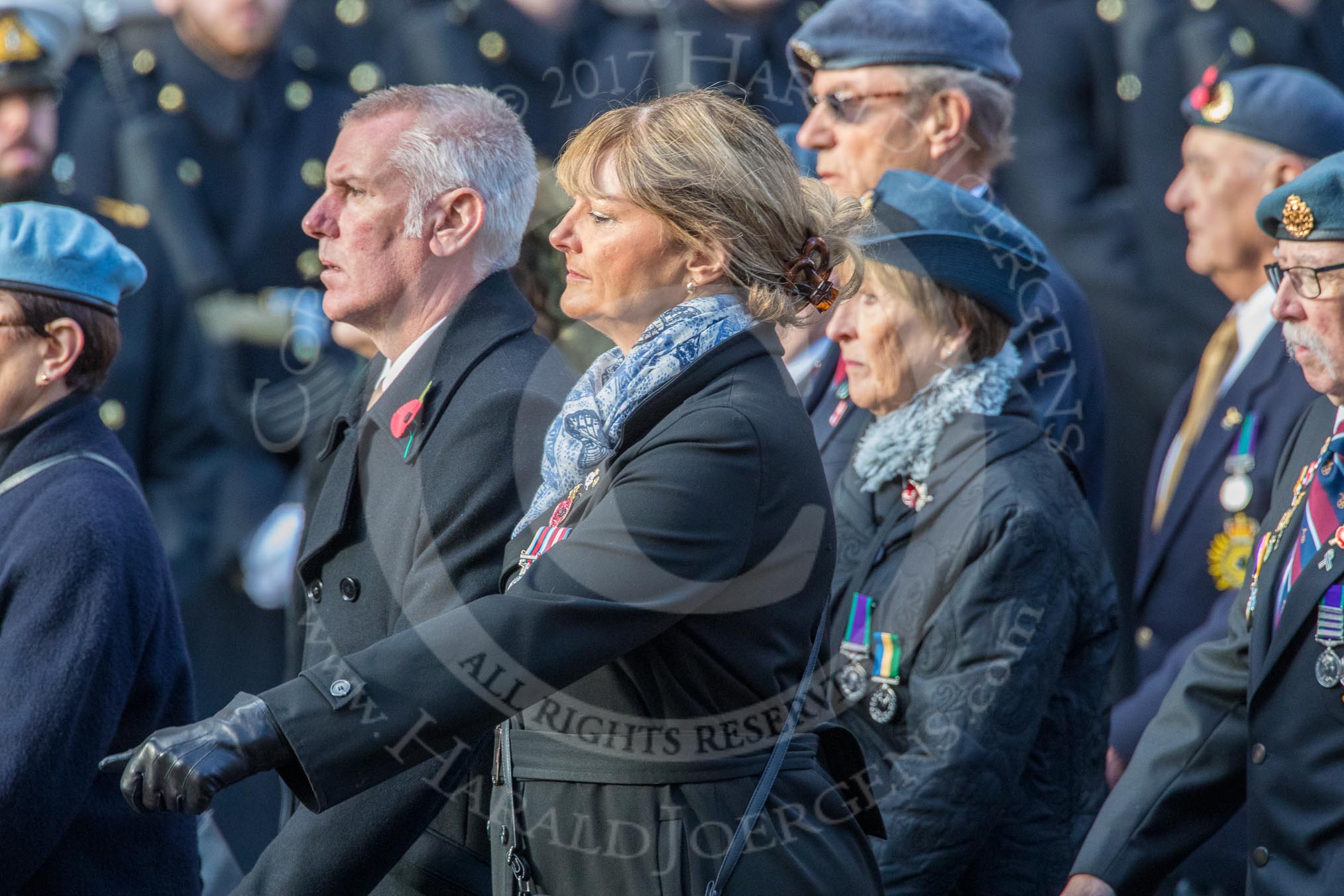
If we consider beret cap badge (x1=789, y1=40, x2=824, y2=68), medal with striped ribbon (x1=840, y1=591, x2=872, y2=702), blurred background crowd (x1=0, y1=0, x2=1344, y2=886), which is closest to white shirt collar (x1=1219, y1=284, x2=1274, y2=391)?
blurred background crowd (x1=0, y1=0, x2=1344, y2=886)

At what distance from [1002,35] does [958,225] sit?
1020 millimetres

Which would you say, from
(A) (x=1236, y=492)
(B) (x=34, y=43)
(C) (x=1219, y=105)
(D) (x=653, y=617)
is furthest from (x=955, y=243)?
(B) (x=34, y=43)

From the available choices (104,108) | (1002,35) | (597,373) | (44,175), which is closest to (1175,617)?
(1002,35)

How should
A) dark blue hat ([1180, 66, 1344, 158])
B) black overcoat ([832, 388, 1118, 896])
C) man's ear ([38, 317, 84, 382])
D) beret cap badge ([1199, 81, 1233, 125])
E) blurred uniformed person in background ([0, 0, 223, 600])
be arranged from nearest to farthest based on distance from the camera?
black overcoat ([832, 388, 1118, 896]), man's ear ([38, 317, 84, 382]), dark blue hat ([1180, 66, 1344, 158]), beret cap badge ([1199, 81, 1233, 125]), blurred uniformed person in background ([0, 0, 223, 600])

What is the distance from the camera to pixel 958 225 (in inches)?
133

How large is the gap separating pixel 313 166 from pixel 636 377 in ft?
12.3

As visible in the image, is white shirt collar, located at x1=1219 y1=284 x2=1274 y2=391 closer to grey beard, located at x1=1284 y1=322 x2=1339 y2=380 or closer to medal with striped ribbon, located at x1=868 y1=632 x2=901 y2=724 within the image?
grey beard, located at x1=1284 y1=322 x2=1339 y2=380

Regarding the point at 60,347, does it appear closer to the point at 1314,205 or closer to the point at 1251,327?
the point at 1314,205

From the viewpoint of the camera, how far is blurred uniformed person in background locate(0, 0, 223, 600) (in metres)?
5.28

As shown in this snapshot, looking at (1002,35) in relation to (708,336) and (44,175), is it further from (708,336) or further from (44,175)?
(44,175)

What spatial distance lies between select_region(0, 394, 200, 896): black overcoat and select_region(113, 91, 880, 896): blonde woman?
0.76 m

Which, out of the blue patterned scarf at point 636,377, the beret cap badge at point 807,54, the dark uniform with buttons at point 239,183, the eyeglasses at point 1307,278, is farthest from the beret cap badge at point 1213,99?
the dark uniform with buttons at point 239,183

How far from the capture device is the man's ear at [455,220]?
314 cm

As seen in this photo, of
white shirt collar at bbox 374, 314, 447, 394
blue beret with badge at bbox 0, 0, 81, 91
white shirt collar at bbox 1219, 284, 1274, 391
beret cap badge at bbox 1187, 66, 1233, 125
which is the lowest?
white shirt collar at bbox 1219, 284, 1274, 391
